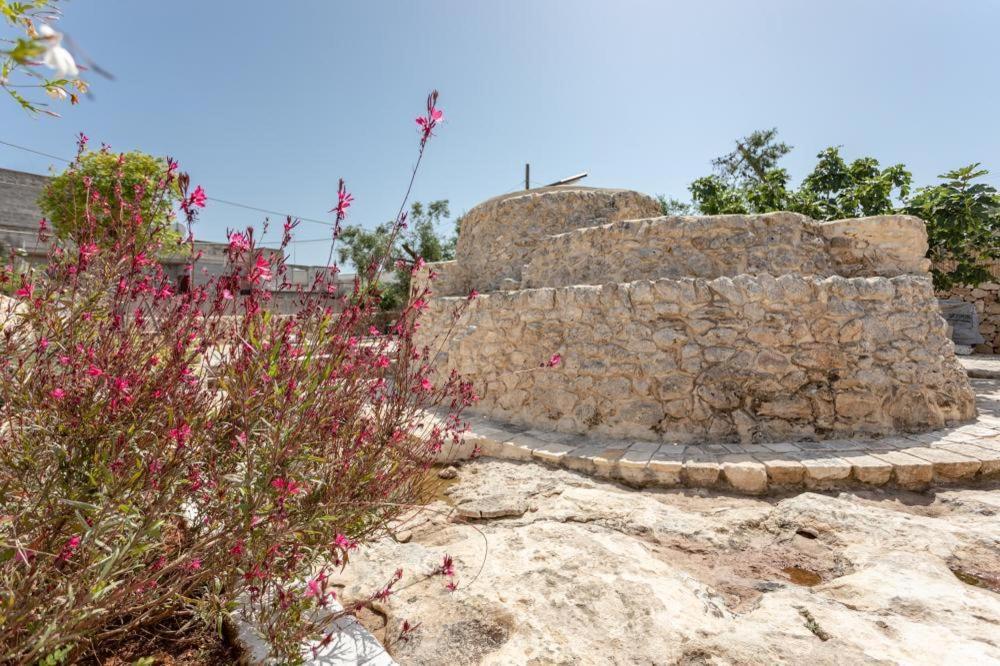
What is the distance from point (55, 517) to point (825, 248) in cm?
613

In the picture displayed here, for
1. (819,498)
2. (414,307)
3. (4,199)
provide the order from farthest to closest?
(4,199)
(819,498)
(414,307)

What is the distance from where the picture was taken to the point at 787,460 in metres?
3.69

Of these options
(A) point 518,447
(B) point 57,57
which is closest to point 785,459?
Answer: (A) point 518,447

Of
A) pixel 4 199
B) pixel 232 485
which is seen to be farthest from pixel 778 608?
pixel 4 199

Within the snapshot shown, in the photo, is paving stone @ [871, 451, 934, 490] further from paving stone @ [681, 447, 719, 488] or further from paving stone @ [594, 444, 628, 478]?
paving stone @ [594, 444, 628, 478]

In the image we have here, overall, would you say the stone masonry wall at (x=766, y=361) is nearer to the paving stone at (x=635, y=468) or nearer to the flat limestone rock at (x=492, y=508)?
the paving stone at (x=635, y=468)

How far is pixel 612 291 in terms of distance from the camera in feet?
15.8

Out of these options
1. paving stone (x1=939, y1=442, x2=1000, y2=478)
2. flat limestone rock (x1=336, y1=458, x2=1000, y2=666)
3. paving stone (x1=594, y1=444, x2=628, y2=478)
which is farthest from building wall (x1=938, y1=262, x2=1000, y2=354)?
paving stone (x1=594, y1=444, x2=628, y2=478)

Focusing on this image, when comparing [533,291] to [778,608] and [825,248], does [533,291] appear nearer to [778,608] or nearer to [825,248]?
[825,248]

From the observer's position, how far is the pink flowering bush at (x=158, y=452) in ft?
4.00

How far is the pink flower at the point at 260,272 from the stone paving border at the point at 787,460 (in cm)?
194

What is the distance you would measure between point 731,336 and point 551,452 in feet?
6.83

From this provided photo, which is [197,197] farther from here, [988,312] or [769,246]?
[988,312]

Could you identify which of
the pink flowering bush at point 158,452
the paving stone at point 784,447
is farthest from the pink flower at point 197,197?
the paving stone at point 784,447
